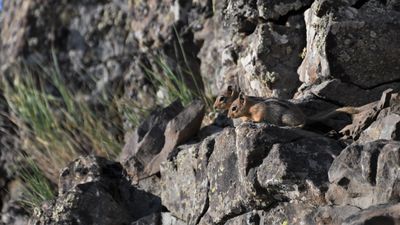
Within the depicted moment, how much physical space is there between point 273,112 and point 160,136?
1.29 metres

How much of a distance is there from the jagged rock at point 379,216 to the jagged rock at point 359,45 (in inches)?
85.3

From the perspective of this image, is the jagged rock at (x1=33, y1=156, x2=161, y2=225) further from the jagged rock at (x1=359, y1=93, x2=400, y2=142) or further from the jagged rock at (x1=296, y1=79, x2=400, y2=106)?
the jagged rock at (x1=359, y1=93, x2=400, y2=142)

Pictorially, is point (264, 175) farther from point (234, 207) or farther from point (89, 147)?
point (89, 147)

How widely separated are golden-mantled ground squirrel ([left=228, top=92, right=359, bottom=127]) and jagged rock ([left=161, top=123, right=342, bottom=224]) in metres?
0.54

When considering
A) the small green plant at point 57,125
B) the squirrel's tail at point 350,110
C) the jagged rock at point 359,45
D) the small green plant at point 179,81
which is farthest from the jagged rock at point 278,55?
the small green plant at point 57,125

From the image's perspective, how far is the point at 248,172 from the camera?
550 centimetres

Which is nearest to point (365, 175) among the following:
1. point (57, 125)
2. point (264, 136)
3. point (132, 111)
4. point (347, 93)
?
point (264, 136)

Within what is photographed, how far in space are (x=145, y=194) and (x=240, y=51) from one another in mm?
1804

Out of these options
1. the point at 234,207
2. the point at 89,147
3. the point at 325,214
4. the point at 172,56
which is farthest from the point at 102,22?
the point at 325,214

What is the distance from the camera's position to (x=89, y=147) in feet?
32.4

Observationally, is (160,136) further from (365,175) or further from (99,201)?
(365,175)

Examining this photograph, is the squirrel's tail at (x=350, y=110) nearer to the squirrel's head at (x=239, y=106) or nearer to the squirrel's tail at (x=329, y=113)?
the squirrel's tail at (x=329, y=113)

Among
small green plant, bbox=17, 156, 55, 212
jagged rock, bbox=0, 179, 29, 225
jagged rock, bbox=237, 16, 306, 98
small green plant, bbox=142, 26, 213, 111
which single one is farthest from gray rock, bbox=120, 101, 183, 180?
jagged rock, bbox=0, 179, 29, 225

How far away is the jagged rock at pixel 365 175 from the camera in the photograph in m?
4.52
